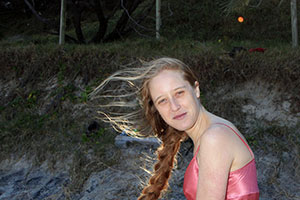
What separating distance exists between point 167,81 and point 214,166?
1.73 ft

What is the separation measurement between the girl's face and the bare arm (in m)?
0.25

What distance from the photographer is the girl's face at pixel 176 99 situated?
1.58m

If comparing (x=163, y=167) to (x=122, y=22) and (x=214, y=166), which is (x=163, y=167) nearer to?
(x=214, y=166)

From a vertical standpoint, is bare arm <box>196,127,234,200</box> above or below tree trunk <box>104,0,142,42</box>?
above

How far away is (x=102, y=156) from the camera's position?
13.7 feet

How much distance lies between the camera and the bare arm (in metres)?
1.32

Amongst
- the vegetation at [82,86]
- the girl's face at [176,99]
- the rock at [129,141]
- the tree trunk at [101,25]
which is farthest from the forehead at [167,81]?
the tree trunk at [101,25]

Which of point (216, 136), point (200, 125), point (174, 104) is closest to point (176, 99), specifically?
point (174, 104)

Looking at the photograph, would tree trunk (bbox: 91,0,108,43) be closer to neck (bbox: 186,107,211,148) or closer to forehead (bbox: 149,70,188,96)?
forehead (bbox: 149,70,188,96)

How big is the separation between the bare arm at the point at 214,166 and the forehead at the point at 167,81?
0.36m

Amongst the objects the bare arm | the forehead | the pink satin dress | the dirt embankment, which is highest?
the forehead

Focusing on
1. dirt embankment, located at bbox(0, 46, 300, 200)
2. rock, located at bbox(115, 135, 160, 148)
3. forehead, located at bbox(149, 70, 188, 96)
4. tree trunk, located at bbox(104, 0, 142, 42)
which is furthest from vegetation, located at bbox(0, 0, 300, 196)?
forehead, located at bbox(149, 70, 188, 96)

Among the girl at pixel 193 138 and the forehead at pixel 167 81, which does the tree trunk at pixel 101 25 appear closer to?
the girl at pixel 193 138

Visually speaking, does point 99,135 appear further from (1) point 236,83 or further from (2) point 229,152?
(2) point 229,152
